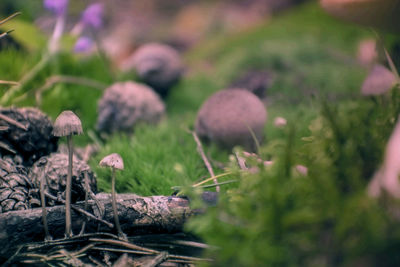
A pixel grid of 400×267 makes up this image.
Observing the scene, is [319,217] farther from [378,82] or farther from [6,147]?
[6,147]

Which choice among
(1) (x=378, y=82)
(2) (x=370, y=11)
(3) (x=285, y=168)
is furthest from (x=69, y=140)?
(1) (x=378, y=82)

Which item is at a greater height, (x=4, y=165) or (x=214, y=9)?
(x=214, y=9)

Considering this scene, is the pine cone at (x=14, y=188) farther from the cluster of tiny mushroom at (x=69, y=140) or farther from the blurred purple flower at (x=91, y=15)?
the blurred purple flower at (x=91, y=15)

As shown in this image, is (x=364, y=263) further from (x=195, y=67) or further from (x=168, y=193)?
(x=195, y=67)

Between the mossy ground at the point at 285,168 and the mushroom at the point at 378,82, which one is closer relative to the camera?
the mossy ground at the point at 285,168

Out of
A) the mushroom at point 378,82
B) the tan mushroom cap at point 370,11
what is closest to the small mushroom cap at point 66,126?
the tan mushroom cap at point 370,11

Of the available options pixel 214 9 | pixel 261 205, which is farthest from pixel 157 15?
pixel 261 205
